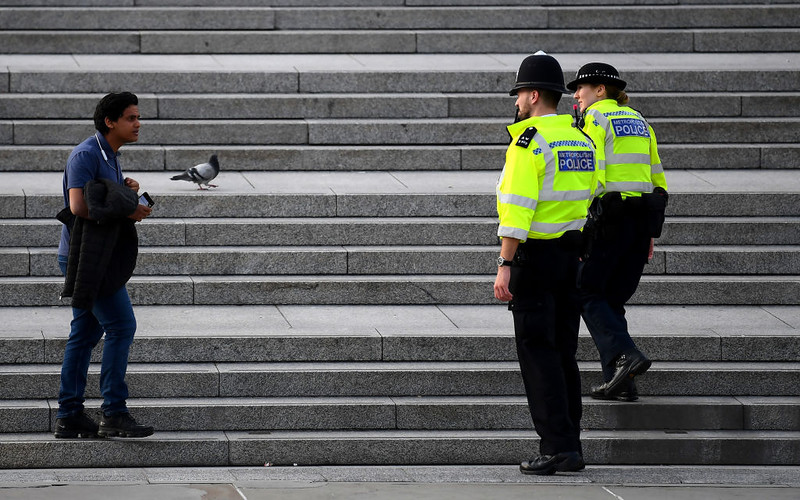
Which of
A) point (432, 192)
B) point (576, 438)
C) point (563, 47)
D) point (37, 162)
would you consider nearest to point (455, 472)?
point (576, 438)

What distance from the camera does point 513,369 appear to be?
754 centimetres

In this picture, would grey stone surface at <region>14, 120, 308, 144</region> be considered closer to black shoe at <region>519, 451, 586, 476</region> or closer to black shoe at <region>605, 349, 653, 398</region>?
black shoe at <region>605, 349, 653, 398</region>

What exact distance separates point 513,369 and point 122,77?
17.3 feet

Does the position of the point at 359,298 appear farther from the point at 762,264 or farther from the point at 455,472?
the point at 762,264

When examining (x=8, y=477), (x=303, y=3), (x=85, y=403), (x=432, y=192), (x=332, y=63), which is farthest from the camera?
(x=303, y=3)

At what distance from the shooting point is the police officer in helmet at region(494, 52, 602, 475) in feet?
21.1

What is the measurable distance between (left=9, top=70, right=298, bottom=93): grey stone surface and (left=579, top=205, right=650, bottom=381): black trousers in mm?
4700

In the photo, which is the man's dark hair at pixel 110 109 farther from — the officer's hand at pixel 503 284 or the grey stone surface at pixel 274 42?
the grey stone surface at pixel 274 42

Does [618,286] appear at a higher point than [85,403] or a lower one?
higher

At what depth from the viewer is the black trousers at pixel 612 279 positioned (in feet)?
23.9

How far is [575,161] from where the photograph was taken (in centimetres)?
653

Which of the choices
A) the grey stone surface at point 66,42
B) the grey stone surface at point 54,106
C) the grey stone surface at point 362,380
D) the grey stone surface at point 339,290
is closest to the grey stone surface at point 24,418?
the grey stone surface at point 362,380

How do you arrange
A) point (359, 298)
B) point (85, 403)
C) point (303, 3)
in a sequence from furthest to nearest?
point (303, 3) → point (359, 298) → point (85, 403)

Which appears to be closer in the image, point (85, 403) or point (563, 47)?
point (85, 403)
